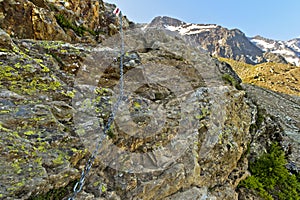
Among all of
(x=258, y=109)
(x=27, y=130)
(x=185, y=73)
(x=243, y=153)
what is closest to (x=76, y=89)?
(x=27, y=130)

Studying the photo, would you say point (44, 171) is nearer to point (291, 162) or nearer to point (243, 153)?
point (243, 153)

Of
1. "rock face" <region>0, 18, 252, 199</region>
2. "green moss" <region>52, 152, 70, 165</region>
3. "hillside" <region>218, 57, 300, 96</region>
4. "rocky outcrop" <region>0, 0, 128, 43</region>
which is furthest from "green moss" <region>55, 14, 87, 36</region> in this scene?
"hillside" <region>218, 57, 300, 96</region>

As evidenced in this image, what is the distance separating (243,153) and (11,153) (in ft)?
31.2

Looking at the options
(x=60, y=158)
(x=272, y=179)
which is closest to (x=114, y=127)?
(x=60, y=158)

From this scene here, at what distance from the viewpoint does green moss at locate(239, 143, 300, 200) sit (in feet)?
31.9

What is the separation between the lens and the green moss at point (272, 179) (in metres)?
9.74

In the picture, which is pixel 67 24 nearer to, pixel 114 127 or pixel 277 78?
pixel 114 127

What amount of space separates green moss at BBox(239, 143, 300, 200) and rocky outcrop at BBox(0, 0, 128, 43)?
438 inches

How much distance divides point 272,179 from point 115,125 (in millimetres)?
8187

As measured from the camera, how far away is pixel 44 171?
5.20 meters

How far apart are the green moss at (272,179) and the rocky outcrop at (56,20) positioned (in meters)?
11.1

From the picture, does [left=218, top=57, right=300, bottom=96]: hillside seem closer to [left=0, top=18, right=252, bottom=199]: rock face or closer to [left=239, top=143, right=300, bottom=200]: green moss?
[left=239, top=143, right=300, bottom=200]: green moss

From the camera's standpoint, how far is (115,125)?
716 cm

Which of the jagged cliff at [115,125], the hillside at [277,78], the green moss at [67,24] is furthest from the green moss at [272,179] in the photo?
the hillside at [277,78]
